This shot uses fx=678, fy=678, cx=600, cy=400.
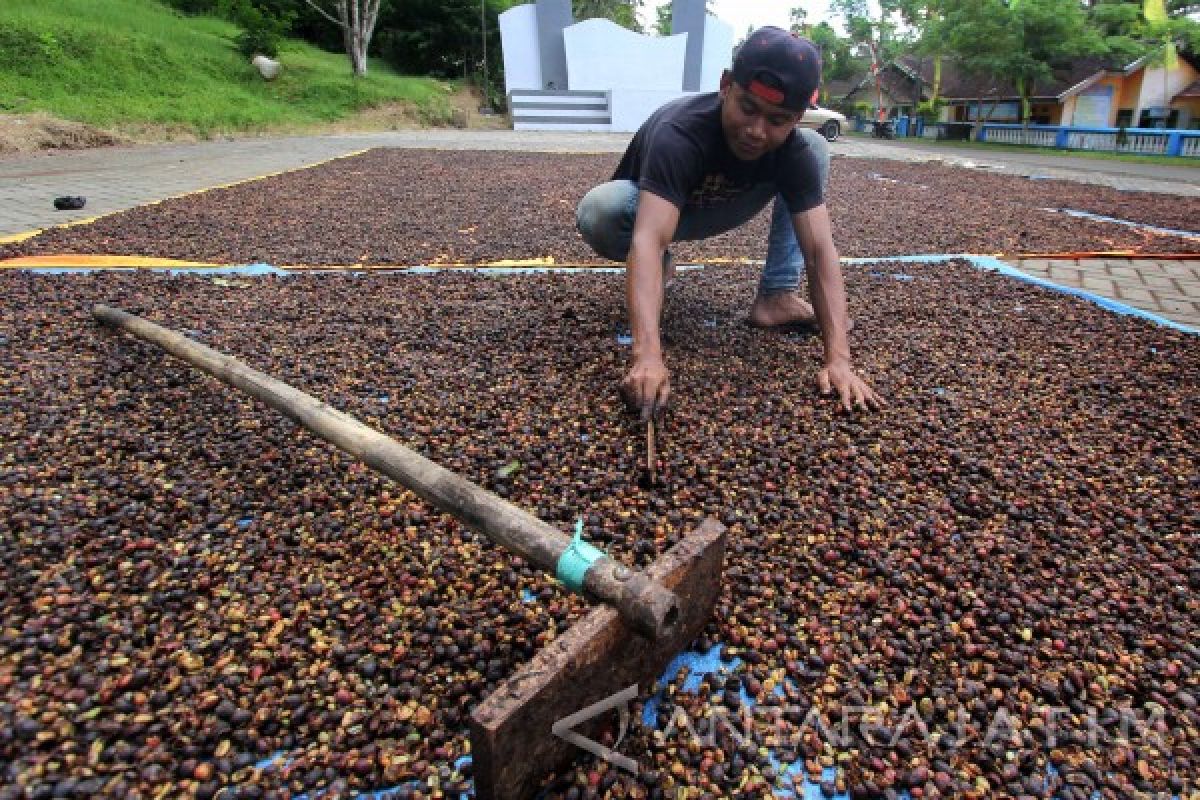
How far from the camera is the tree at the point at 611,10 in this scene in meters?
35.5

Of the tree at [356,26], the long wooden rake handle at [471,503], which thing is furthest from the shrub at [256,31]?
the long wooden rake handle at [471,503]

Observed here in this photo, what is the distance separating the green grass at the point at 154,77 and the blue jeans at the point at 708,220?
34.3ft

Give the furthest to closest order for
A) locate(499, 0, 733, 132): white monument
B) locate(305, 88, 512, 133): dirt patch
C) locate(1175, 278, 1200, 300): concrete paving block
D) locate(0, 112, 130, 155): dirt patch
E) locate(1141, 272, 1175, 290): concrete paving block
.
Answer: locate(499, 0, 733, 132): white monument, locate(305, 88, 512, 133): dirt patch, locate(0, 112, 130, 155): dirt patch, locate(1141, 272, 1175, 290): concrete paving block, locate(1175, 278, 1200, 300): concrete paving block

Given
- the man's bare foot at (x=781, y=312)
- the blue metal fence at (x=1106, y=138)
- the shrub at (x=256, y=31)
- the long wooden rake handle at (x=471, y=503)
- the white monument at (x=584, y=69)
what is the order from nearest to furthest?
1. the long wooden rake handle at (x=471, y=503)
2. the man's bare foot at (x=781, y=312)
3. the shrub at (x=256, y=31)
4. the blue metal fence at (x=1106, y=138)
5. the white monument at (x=584, y=69)

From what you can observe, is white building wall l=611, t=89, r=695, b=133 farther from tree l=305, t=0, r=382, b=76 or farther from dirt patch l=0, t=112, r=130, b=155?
dirt patch l=0, t=112, r=130, b=155

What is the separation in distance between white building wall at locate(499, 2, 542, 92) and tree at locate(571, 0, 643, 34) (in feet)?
46.0

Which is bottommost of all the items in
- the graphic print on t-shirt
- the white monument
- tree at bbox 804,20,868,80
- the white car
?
the graphic print on t-shirt

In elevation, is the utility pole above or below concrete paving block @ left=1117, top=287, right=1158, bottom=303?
above

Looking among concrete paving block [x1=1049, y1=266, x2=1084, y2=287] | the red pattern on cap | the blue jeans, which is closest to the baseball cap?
the red pattern on cap

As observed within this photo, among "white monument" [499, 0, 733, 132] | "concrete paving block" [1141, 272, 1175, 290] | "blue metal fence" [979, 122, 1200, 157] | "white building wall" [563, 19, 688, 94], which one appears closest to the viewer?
"concrete paving block" [1141, 272, 1175, 290]

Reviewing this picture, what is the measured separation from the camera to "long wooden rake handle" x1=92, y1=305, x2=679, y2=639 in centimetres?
94

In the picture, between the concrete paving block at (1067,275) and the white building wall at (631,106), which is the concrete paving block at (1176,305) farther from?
the white building wall at (631,106)

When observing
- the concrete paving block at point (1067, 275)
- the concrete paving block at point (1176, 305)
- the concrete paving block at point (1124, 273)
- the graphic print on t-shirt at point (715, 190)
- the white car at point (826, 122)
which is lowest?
Answer: the concrete paving block at point (1176, 305)

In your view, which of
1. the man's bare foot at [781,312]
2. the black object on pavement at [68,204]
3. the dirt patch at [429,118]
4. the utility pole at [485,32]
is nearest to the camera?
the man's bare foot at [781,312]
